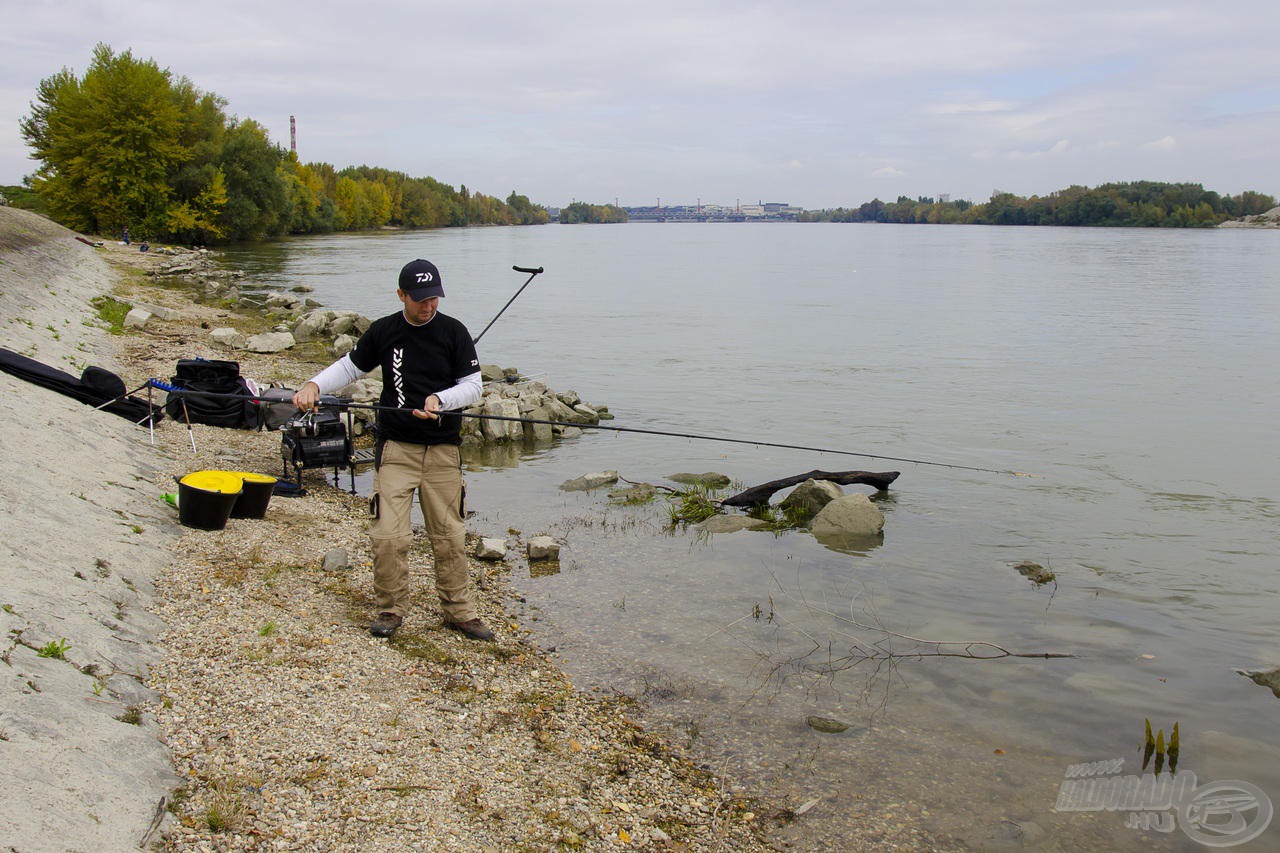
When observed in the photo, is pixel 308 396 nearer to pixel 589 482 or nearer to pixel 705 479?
pixel 589 482

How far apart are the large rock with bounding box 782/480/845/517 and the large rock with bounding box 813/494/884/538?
31cm

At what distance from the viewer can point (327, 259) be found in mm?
58938

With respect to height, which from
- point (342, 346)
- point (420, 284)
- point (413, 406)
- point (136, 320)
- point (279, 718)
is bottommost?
point (279, 718)

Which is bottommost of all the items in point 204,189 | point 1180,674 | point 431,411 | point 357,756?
point 1180,674

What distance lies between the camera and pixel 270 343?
19.9 m

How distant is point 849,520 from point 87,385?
8298 millimetres

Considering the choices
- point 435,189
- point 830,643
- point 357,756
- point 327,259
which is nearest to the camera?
point 357,756

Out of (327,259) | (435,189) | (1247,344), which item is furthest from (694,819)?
(435,189)

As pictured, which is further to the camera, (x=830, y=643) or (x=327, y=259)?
(x=327, y=259)

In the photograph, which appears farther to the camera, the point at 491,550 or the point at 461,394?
the point at 491,550

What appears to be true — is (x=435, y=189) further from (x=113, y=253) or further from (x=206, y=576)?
(x=206, y=576)

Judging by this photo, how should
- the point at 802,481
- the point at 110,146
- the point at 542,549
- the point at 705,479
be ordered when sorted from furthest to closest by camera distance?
the point at 110,146 → the point at 705,479 → the point at 802,481 → the point at 542,549

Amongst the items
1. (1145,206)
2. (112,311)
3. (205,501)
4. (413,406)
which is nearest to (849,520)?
(413,406)

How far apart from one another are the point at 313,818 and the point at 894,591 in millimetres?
5743
